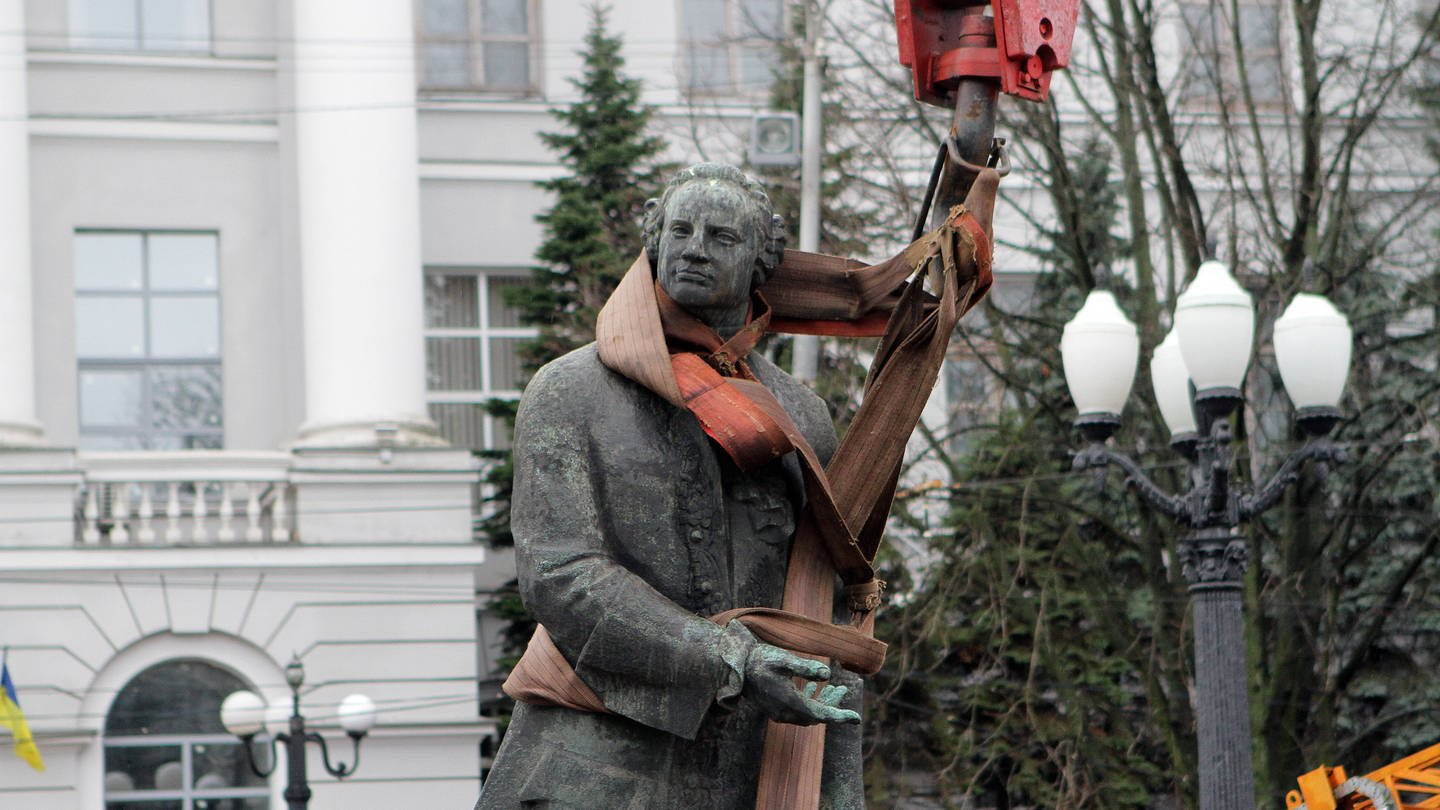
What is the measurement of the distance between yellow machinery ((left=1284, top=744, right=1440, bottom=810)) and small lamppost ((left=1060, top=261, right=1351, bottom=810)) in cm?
430

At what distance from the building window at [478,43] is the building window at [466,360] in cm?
250

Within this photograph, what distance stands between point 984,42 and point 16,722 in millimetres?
20688

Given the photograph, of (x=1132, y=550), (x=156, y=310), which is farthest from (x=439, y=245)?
(x=1132, y=550)

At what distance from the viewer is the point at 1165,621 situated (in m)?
20.9

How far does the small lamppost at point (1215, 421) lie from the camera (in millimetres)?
11586

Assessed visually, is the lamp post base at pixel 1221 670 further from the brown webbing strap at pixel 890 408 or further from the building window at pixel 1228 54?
the building window at pixel 1228 54

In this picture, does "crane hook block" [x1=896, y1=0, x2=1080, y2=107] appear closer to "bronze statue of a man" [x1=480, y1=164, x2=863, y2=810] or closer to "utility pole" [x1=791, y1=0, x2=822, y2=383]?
"bronze statue of a man" [x1=480, y1=164, x2=863, y2=810]

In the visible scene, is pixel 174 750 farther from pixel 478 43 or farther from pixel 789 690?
pixel 789 690

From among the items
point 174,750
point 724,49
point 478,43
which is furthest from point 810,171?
point 478,43

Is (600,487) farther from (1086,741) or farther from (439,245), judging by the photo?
(439,245)

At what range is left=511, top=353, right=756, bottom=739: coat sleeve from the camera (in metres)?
4.24

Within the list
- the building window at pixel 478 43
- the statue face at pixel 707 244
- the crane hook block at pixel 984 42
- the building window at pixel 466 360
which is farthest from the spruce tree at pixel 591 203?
the statue face at pixel 707 244

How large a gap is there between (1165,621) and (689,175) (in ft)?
55.5

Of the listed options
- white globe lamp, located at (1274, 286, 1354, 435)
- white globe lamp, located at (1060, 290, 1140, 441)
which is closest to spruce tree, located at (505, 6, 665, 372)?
white globe lamp, located at (1060, 290, 1140, 441)
